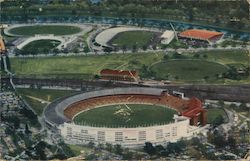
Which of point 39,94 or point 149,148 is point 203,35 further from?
point 149,148

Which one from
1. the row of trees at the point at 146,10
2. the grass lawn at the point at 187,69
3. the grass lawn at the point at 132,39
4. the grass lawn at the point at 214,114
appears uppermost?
the row of trees at the point at 146,10

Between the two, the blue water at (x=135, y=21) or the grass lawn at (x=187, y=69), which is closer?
the grass lawn at (x=187, y=69)

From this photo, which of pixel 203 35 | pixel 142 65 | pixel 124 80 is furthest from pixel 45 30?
pixel 124 80

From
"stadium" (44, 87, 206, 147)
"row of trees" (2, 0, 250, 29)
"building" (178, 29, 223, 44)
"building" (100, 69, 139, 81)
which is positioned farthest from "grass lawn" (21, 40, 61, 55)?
"stadium" (44, 87, 206, 147)

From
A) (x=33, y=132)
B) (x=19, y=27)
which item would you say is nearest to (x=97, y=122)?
(x=33, y=132)

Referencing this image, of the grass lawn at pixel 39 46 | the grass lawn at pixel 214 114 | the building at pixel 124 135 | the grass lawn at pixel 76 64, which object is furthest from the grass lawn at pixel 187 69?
the building at pixel 124 135

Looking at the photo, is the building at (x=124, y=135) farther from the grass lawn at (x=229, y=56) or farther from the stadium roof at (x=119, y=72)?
the grass lawn at (x=229, y=56)

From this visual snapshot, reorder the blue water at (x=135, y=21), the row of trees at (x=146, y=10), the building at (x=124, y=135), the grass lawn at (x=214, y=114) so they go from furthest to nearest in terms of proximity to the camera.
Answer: the row of trees at (x=146, y=10)
the blue water at (x=135, y=21)
the grass lawn at (x=214, y=114)
the building at (x=124, y=135)

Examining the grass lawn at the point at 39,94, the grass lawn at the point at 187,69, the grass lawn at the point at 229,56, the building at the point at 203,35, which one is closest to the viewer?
the grass lawn at the point at 39,94
